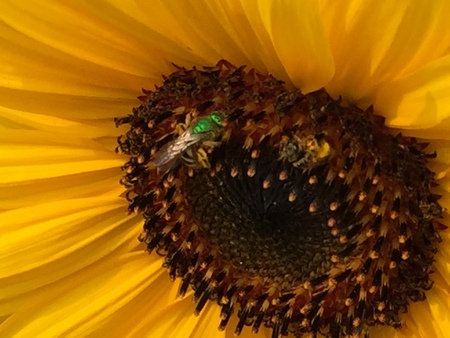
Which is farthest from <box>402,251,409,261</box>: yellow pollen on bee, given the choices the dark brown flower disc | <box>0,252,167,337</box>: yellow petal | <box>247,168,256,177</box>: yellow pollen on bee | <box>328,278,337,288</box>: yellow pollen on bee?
<box>0,252,167,337</box>: yellow petal

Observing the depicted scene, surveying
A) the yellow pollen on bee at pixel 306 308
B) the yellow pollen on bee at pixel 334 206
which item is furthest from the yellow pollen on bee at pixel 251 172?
the yellow pollen on bee at pixel 306 308

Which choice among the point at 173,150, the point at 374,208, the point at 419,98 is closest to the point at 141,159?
the point at 173,150

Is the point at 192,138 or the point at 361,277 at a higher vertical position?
the point at 192,138

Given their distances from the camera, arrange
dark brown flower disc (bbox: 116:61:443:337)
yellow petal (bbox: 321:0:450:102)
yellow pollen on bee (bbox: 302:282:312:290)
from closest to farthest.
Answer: yellow petal (bbox: 321:0:450:102) < dark brown flower disc (bbox: 116:61:443:337) < yellow pollen on bee (bbox: 302:282:312:290)

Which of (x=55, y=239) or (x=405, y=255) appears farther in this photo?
(x=55, y=239)

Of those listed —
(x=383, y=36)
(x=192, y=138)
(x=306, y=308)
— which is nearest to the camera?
(x=383, y=36)

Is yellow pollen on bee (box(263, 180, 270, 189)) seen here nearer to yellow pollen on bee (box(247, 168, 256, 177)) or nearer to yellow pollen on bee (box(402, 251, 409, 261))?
yellow pollen on bee (box(247, 168, 256, 177))

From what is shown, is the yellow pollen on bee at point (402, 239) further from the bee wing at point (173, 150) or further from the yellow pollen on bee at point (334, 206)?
the bee wing at point (173, 150)

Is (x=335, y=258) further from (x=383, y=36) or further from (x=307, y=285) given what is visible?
(x=383, y=36)

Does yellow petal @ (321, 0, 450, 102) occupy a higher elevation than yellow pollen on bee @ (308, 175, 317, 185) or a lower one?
higher
